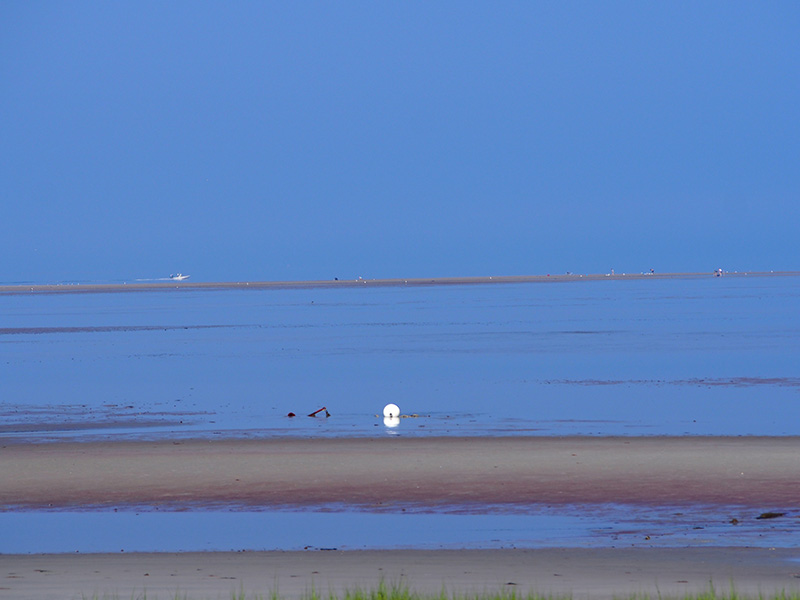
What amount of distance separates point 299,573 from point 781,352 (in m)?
38.9

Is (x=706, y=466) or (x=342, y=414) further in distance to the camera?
(x=342, y=414)

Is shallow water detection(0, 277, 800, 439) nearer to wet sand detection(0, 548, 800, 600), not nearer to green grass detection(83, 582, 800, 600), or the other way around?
wet sand detection(0, 548, 800, 600)

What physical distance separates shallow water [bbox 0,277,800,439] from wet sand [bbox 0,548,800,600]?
12.2m

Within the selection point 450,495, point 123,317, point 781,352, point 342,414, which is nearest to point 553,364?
point 781,352

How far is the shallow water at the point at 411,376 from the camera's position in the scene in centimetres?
2803

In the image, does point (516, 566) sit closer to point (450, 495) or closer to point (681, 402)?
point (450, 495)

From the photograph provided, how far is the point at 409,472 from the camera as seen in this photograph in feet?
65.5

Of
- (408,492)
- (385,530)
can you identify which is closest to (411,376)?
(408,492)

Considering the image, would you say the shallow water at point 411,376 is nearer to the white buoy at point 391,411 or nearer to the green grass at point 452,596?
the white buoy at point 391,411

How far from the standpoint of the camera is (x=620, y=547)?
45.6 ft

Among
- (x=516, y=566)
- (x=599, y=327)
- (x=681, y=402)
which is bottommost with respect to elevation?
(x=516, y=566)

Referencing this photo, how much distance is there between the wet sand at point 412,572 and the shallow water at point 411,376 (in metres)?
12.2

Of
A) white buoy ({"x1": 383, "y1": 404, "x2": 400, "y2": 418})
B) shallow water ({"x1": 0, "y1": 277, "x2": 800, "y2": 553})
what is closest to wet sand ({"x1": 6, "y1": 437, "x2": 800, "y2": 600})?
shallow water ({"x1": 0, "y1": 277, "x2": 800, "y2": 553})

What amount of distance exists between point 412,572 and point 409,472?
24.1ft
